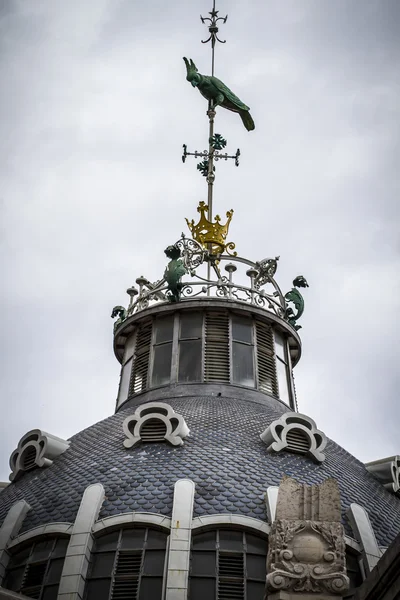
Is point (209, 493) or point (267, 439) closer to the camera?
point (209, 493)

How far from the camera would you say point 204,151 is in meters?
32.7

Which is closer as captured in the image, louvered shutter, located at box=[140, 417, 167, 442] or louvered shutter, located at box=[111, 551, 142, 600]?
louvered shutter, located at box=[111, 551, 142, 600]

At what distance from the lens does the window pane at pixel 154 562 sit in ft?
55.8

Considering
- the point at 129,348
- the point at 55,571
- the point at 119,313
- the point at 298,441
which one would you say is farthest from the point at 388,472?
the point at 119,313

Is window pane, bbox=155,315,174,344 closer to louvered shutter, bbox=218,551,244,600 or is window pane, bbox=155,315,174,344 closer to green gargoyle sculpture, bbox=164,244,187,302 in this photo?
green gargoyle sculpture, bbox=164,244,187,302

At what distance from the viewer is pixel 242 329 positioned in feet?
87.1

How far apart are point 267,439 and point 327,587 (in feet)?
25.9

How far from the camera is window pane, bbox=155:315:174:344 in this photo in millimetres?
26419

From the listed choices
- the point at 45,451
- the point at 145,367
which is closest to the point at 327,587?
the point at 45,451

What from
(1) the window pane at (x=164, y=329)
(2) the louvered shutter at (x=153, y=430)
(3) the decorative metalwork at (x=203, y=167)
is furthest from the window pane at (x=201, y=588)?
(3) the decorative metalwork at (x=203, y=167)

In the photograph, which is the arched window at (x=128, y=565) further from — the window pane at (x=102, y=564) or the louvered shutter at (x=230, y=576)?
the louvered shutter at (x=230, y=576)

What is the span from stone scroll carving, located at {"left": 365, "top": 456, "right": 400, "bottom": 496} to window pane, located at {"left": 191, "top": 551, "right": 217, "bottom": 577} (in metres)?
6.71

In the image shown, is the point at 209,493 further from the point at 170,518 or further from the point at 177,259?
the point at 177,259

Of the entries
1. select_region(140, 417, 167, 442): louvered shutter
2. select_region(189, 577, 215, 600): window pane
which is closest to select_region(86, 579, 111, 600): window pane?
select_region(189, 577, 215, 600): window pane
